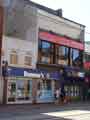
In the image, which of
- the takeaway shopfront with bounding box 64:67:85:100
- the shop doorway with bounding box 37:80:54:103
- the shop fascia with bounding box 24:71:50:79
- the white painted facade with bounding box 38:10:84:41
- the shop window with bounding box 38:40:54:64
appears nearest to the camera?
the shop fascia with bounding box 24:71:50:79

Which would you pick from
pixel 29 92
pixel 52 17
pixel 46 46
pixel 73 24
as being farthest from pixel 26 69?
pixel 73 24

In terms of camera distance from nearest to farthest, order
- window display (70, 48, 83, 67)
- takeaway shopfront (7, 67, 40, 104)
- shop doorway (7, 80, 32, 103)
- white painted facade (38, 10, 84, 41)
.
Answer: takeaway shopfront (7, 67, 40, 104)
shop doorway (7, 80, 32, 103)
white painted facade (38, 10, 84, 41)
window display (70, 48, 83, 67)

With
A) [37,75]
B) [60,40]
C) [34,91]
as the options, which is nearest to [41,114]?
[37,75]

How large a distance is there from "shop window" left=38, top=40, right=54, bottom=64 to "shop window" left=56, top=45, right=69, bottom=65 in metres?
1.16

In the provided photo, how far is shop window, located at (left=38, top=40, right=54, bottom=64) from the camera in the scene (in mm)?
35950

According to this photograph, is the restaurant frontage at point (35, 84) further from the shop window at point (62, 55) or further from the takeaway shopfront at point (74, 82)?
the shop window at point (62, 55)

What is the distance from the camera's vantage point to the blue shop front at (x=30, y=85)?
104 ft

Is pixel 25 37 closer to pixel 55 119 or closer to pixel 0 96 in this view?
pixel 0 96

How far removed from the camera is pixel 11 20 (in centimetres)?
3238

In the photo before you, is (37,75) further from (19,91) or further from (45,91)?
(45,91)

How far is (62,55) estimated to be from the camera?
39812mm

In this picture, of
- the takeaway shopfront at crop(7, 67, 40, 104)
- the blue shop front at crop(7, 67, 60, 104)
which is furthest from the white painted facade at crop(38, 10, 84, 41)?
the takeaway shopfront at crop(7, 67, 40, 104)

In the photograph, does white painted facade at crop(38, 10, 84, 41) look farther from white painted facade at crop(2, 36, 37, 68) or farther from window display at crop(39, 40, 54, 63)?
white painted facade at crop(2, 36, 37, 68)

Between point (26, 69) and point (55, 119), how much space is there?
14.2 meters
